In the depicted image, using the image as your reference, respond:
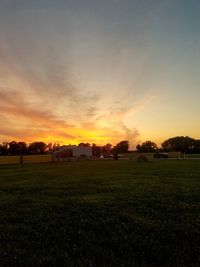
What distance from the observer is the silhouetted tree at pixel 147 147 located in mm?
150663

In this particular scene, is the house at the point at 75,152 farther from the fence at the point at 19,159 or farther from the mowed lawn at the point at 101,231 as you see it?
the mowed lawn at the point at 101,231

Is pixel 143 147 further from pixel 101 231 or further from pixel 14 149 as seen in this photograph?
pixel 101 231

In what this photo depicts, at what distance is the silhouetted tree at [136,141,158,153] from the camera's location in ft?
494

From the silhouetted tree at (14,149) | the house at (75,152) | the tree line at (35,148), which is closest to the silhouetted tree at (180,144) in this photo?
the tree line at (35,148)

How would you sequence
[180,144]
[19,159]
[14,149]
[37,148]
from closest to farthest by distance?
[19,159]
[14,149]
[180,144]
[37,148]

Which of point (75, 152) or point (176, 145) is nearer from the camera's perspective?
point (75, 152)

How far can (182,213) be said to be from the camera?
10.6 metres

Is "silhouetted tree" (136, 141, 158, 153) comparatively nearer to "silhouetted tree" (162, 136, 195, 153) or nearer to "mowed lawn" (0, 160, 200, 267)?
"silhouetted tree" (162, 136, 195, 153)

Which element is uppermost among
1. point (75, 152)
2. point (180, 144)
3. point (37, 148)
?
point (180, 144)

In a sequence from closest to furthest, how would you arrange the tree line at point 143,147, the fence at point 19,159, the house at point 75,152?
1. the fence at point 19,159
2. the house at point 75,152
3. the tree line at point 143,147

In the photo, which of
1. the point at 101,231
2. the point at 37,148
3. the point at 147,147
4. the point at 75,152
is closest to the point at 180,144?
the point at 147,147

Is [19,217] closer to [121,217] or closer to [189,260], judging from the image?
[121,217]

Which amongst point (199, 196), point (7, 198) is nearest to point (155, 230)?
point (199, 196)

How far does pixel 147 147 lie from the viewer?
155000 millimetres
